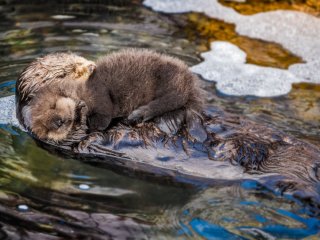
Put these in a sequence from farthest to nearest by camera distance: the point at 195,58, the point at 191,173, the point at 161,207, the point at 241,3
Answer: the point at 241,3
the point at 195,58
the point at 191,173
the point at 161,207

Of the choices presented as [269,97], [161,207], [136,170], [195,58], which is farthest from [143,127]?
[195,58]

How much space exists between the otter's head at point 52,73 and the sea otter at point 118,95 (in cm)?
8

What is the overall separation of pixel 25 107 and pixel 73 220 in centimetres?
109

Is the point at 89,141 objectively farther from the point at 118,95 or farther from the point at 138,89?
the point at 138,89

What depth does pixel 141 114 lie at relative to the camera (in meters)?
3.70

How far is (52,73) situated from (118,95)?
0.48 meters

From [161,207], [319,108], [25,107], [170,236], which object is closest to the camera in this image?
→ [170,236]

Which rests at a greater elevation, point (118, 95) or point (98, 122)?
point (118, 95)

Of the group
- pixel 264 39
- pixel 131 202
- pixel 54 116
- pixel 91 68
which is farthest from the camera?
pixel 264 39

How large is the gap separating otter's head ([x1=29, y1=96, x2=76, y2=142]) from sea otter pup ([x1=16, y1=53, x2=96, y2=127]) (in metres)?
0.15

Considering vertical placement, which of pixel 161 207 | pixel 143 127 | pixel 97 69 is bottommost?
pixel 161 207

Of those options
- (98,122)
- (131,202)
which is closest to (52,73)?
(98,122)

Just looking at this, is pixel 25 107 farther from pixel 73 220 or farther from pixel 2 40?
pixel 2 40

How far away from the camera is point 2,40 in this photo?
18.6 feet
